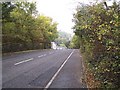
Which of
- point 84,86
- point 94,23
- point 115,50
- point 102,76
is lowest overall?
point 84,86

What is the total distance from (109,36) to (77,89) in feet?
12.2

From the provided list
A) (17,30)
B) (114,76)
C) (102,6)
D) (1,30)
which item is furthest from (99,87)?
(17,30)

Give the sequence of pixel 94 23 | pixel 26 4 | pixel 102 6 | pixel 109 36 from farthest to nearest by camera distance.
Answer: pixel 26 4, pixel 102 6, pixel 94 23, pixel 109 36

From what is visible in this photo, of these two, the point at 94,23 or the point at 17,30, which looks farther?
the point at 17,30

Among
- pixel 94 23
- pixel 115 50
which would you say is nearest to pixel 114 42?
pixel 115 50

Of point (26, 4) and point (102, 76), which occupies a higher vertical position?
point (26, 4)

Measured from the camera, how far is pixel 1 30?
3738cm

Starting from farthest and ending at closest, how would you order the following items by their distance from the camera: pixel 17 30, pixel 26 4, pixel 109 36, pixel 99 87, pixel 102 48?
pixel 26 4 < pixel 17 30 < pixel 102 48 < pixel 99 87 < pixel 109 36

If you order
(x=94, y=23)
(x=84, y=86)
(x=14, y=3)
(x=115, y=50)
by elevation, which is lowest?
(x=84, y=86)

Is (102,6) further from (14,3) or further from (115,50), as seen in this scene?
(14,3)

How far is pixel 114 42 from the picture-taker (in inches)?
292

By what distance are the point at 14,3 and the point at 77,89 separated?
125ft

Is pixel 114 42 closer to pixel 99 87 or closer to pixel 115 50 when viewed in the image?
pixel 115 50

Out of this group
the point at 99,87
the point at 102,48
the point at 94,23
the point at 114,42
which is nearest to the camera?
the point at 114,42
